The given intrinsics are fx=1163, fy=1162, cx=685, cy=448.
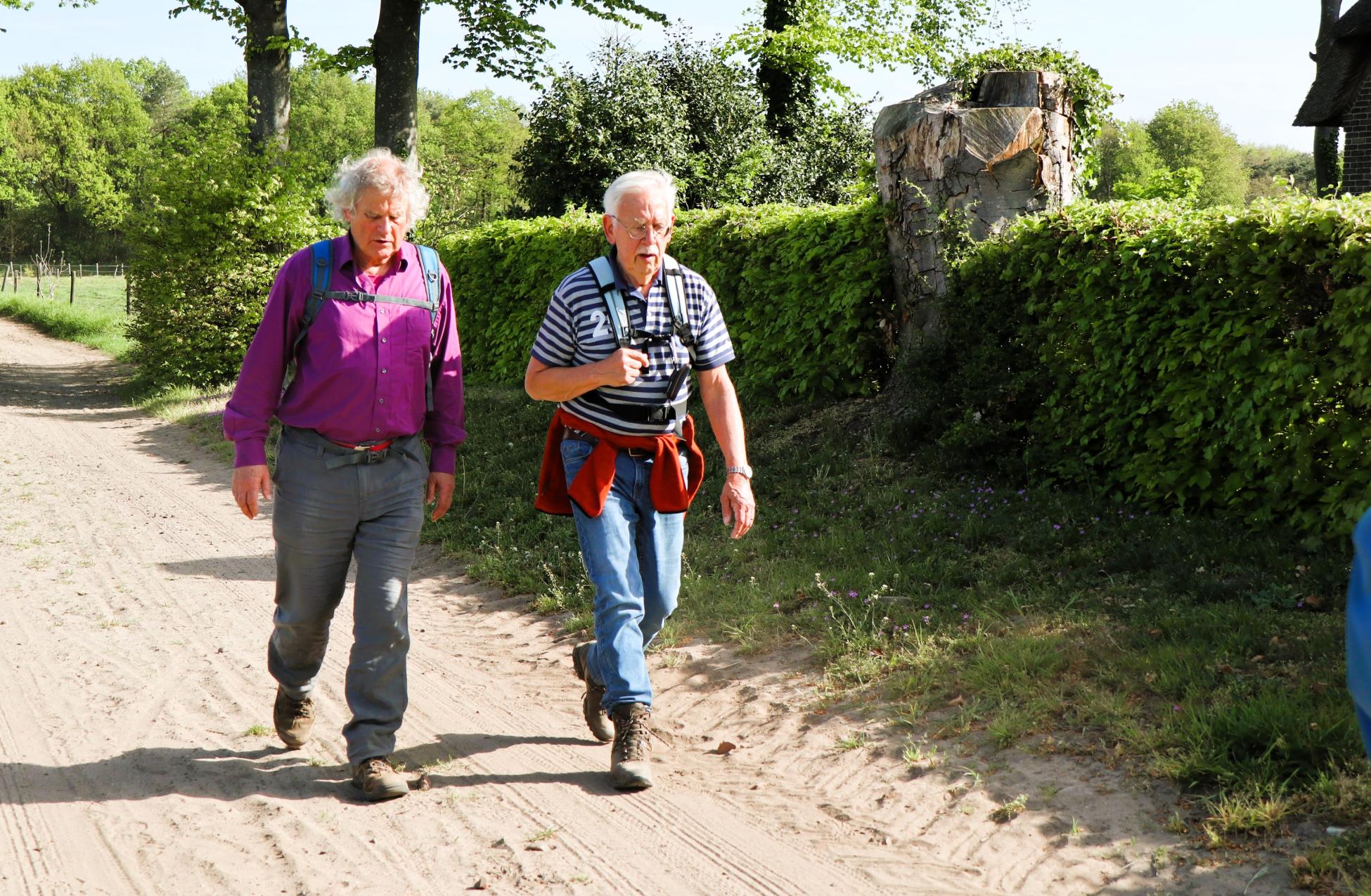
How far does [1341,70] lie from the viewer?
26.5 meters

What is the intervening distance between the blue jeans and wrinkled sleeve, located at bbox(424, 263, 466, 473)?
18.2 inches

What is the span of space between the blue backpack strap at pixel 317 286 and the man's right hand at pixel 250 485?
46cm

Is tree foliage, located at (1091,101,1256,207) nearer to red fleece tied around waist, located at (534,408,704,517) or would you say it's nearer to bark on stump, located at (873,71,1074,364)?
bark on stump, located at (873,71,1074,364)

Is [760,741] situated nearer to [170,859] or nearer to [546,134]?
[170,859]

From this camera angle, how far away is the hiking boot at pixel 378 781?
410 centimetres

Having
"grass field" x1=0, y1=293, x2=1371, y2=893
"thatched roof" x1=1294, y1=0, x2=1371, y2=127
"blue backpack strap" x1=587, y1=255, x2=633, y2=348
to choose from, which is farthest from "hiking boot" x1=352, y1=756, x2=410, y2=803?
"thatched roof" x1=1294, y1=0, x2=1371, y2=127

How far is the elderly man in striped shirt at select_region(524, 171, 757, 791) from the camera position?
164 inches

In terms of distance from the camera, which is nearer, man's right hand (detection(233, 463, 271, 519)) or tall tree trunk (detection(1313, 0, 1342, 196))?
man's right hand (detection(233, 463, 271, 519))

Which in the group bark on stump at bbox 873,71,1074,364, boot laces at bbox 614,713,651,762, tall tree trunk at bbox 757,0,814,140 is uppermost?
tall tree trunk at bbox 757,0,814,140

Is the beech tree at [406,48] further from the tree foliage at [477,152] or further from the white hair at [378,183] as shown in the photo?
the tree foliage at [477,152]

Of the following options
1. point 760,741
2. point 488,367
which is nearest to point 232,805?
point 760,741

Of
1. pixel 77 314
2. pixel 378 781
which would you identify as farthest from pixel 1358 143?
pixel 77 314

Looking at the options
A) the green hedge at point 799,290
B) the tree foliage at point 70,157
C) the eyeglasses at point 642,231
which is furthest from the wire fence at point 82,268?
the eyeglasses at point 642,231

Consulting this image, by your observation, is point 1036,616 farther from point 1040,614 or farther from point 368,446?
point 368,446
